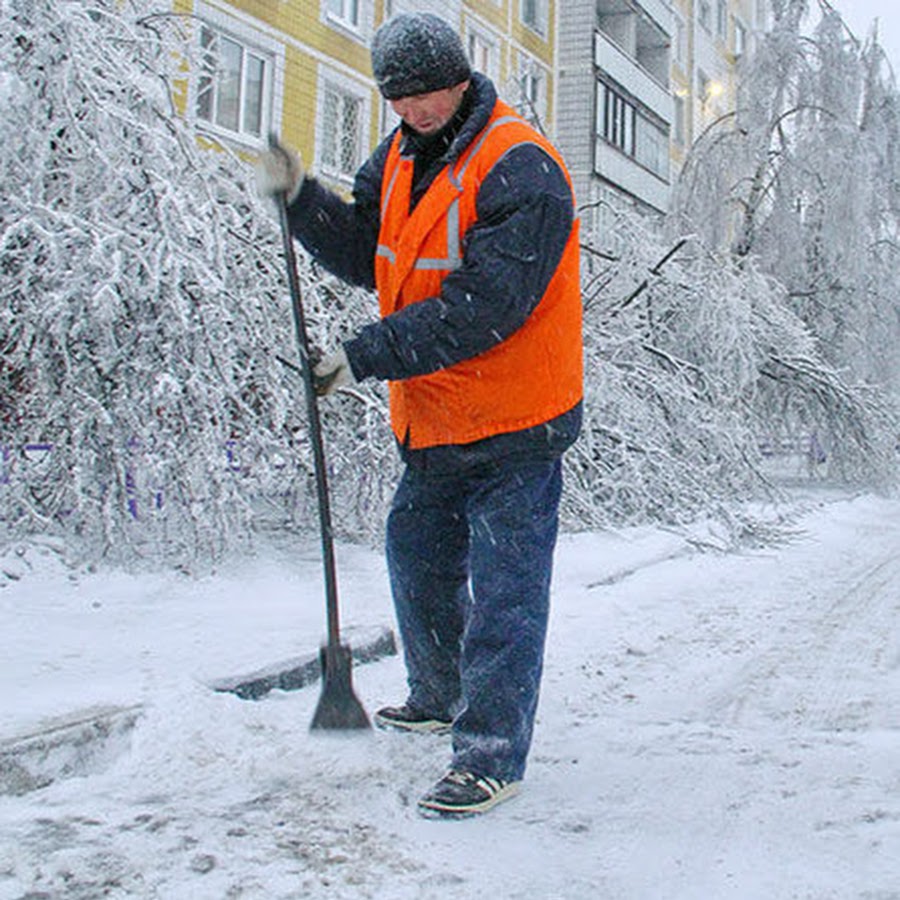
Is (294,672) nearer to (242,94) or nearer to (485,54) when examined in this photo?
(242,94)

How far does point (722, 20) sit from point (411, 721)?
32101 millimetres

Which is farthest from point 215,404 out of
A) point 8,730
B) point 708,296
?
point 708,296

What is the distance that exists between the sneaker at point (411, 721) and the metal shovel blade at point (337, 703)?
189mm

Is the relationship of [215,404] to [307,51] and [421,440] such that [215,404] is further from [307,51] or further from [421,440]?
[307,51]

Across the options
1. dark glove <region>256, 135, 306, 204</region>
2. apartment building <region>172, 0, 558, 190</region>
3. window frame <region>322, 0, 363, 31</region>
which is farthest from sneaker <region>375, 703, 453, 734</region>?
window frame <region>322, 0, 363, 31</region>

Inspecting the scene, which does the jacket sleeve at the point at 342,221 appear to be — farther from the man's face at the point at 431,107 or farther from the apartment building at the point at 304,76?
the apartment building at the point at 304,76

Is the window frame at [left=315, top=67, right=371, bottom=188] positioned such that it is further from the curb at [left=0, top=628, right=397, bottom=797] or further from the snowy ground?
the curb at [left=0, top=628, right=397, bottom=797]

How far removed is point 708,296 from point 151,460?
678cm

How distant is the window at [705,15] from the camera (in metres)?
30.0

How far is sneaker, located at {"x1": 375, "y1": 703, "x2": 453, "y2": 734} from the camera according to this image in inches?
121

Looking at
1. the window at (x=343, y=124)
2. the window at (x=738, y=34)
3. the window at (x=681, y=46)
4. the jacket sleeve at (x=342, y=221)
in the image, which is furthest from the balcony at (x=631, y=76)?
the jacket sleeve at (x=342, y=221)

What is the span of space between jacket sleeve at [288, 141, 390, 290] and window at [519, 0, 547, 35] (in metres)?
19.8

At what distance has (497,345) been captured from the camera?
8.55ft

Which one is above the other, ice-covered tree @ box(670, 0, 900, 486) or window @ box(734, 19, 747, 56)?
window @ box(734, 19, 747, 56)
